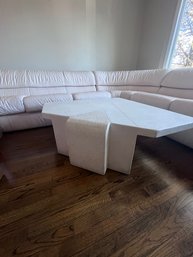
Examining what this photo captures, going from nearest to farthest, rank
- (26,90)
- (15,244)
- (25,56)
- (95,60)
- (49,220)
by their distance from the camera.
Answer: (15,244) → (49,220) → (26,90) → (25,56) → (95,60)

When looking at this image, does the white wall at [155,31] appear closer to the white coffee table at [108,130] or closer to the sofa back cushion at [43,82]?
the sofa back cushion at [43,82]

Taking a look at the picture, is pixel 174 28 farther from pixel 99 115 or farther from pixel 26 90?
pixel 26 90

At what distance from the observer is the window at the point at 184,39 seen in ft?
7.69

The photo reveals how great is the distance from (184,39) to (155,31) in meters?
0.70

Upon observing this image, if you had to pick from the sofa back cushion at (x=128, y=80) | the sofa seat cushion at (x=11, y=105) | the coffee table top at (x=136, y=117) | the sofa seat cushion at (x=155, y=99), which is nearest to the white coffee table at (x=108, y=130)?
the coffee table top at (x=136, y=117)

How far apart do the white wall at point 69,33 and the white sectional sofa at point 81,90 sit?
39 cm

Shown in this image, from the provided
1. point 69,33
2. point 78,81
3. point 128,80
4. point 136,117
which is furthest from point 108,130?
point 69,33

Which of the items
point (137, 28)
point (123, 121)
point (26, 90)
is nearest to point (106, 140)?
point (123, 121)

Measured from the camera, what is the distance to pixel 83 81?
2.71 metres

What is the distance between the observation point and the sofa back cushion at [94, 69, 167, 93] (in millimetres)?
2635

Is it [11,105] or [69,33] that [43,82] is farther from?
[69,33]

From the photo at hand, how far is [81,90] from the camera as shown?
105 inches

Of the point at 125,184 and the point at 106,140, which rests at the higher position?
the point at 106,140

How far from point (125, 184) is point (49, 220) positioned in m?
0.59
